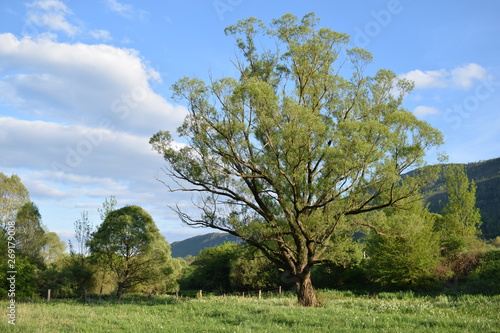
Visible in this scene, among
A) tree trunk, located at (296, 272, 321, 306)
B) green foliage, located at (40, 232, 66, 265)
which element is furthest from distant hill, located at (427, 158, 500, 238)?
green foliage, located at (40, 232, 66, 265)

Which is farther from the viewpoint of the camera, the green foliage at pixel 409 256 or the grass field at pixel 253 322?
the green foliage at pixel 409 256

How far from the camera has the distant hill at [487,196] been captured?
344 feet

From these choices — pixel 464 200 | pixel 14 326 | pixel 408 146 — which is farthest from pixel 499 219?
pixel 14 326

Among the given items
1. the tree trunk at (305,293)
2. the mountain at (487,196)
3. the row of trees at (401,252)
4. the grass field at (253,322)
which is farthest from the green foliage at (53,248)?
the tree trunk at (305,293)

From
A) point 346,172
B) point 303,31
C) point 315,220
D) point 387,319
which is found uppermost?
point 303,31

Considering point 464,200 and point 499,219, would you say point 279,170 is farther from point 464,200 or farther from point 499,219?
point 499,219

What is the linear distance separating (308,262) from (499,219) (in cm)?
11336

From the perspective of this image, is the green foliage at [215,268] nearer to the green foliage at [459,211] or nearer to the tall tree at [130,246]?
the tall tree at [130,246]

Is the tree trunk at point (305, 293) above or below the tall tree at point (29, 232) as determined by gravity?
below

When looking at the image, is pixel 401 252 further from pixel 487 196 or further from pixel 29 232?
pixel 487 196

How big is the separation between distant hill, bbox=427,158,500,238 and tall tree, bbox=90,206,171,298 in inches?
2798

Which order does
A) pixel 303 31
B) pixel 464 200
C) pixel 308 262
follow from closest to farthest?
pixel 308 262, pixel 303 31, pixel 464 200

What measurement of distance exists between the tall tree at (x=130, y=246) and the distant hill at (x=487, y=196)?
233ft

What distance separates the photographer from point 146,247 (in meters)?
33.5
